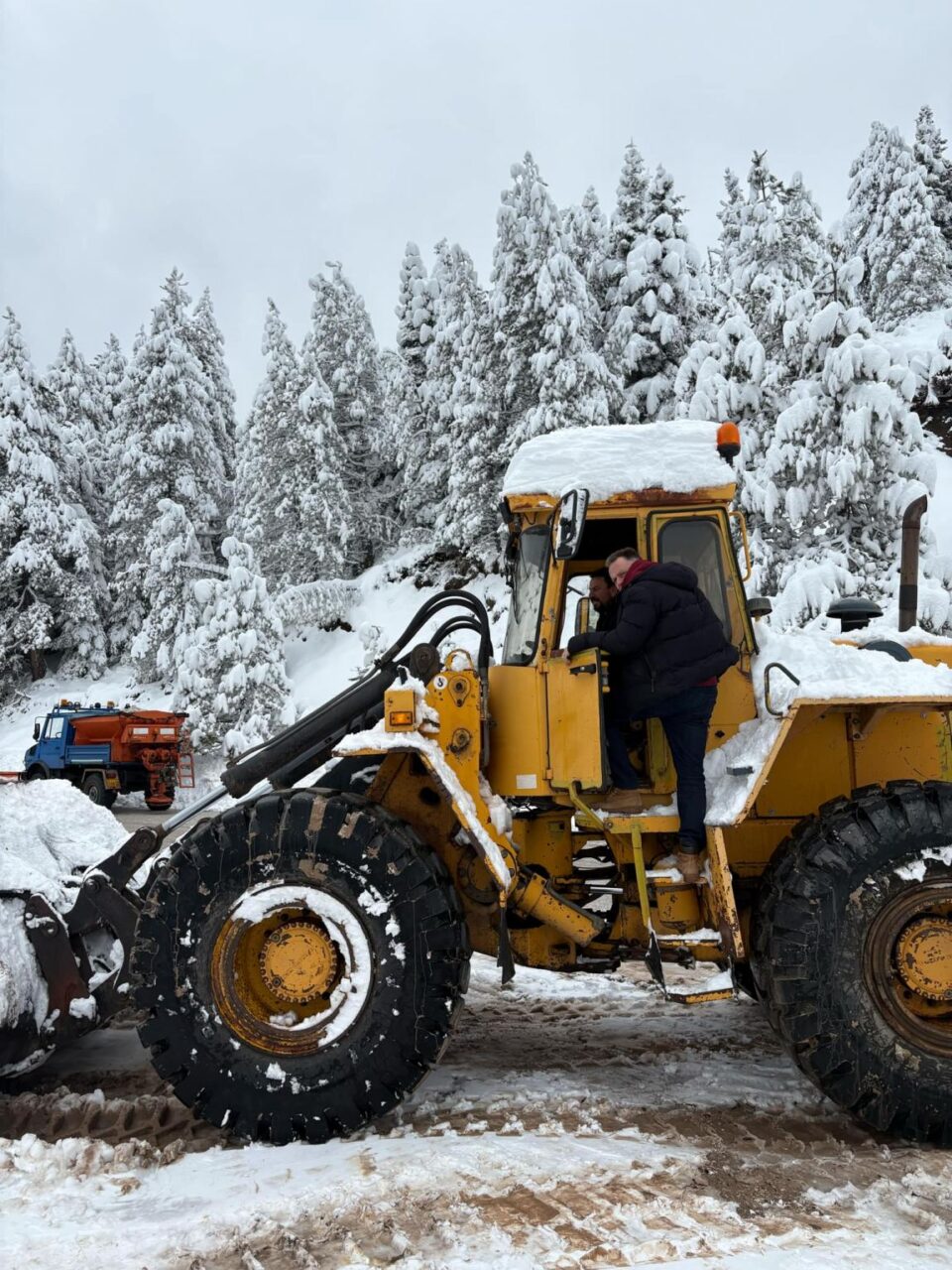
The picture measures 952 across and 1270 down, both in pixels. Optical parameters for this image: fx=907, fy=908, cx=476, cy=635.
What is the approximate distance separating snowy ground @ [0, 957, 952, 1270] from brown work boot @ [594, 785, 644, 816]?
1306 millimetres

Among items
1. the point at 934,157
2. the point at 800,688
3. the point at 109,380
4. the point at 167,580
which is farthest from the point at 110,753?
the point at 934,157

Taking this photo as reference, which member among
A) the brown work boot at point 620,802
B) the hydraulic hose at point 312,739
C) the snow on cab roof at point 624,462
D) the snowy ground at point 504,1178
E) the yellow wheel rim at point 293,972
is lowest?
the snowy ground at point 504,1178

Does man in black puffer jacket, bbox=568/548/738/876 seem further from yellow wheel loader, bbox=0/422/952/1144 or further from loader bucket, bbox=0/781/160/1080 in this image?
loader bucket, bbox=0/781/160/1080

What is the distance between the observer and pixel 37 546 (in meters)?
31.8

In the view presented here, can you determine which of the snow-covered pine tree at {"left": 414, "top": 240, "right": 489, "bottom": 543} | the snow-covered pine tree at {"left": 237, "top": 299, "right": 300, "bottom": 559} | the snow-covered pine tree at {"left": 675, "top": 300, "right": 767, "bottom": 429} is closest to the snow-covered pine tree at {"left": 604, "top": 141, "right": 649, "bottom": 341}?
the snow-covered pine tree at {"left": 414, "top": 240, "right": 489, "bottom": 543}

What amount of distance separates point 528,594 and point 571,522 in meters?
0.77

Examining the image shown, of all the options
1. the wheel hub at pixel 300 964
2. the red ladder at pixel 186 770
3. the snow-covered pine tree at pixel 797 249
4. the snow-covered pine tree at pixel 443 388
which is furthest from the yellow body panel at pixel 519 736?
the snow-covered pine tree at pixel 443 388

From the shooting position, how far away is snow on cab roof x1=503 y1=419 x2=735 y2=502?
4543 millimetres

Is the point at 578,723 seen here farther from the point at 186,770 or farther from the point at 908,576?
the point at 186,770

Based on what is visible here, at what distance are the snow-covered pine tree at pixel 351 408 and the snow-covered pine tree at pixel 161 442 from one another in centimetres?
479

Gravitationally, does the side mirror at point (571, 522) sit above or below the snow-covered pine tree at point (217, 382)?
below

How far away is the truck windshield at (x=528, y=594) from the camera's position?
4.62 metres

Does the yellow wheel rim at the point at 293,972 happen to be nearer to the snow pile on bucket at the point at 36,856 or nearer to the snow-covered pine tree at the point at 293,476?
the snow pile on bucket at the point at 36,856

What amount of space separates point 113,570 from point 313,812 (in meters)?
34.0
